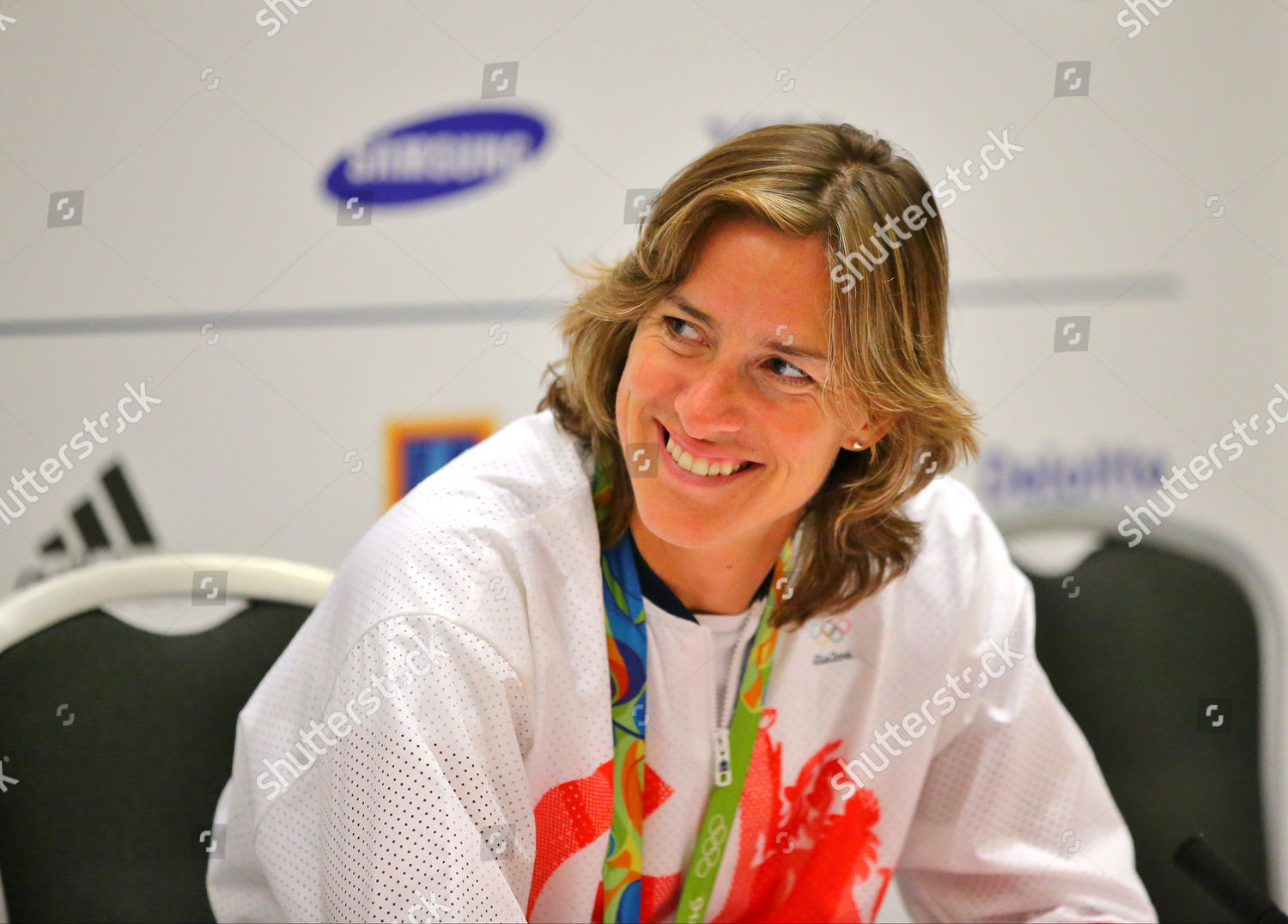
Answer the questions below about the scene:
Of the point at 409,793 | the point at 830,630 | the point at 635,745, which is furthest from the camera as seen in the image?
the point at 830,630

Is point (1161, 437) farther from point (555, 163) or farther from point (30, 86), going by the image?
point (30, 86)

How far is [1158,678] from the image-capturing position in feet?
5.95

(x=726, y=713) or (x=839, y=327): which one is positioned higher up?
(x=839, y=327)

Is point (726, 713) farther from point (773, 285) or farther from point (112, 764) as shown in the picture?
point (112, 764)

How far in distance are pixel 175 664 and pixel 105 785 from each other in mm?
162

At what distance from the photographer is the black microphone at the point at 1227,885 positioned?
1.23 m

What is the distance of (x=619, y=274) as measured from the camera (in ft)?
4.32

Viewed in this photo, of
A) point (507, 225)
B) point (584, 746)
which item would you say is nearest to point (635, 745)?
point (584, 746)

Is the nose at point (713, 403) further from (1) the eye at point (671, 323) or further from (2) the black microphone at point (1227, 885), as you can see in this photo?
(2) the black microphone at point (1227, 885)

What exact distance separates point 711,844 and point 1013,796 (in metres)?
0.44

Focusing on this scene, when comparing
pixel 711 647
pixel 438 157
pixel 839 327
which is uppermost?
pixel 438 157

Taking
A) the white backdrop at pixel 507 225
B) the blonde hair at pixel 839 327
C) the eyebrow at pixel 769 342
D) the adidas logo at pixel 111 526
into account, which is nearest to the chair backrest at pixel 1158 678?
the white backdrop at pixel 507 225

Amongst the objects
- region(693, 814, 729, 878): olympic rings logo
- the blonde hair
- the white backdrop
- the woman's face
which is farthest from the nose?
the white backdrop

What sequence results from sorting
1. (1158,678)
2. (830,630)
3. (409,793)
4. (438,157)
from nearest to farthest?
(409,793) → (830,630) → (1158,678) → (438,157)
